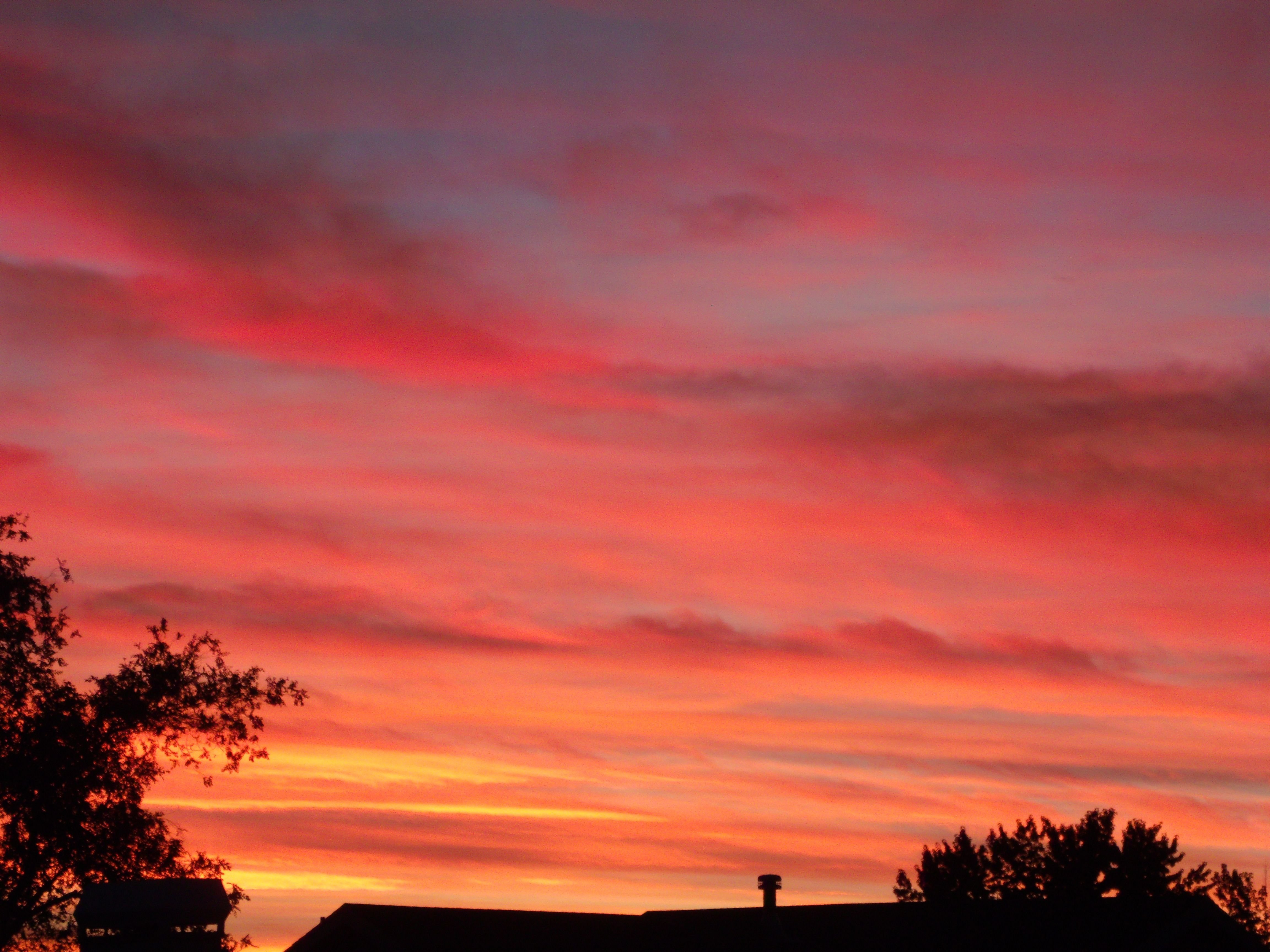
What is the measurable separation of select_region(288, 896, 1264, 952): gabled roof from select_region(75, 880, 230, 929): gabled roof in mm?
3452

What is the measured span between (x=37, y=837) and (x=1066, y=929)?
97.8ft

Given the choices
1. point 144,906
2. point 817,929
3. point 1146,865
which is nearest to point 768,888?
point 817,929

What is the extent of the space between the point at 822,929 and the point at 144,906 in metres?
16.2

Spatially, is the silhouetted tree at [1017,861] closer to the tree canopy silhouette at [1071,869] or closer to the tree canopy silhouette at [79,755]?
the tree canopy silhouette at [1071,869]

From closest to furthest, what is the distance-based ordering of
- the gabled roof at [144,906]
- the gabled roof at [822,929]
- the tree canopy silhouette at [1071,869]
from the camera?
the gabled roof at [822,929] → the gabled roof at [144,906] → the tree canopy silhouette at [1071,869]

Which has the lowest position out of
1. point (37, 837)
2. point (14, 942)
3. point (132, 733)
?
point (14, 942)

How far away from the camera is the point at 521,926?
39.7 meters

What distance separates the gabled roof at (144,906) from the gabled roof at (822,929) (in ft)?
11.3

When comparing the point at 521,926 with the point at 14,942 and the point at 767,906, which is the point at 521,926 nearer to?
the point at 767,906

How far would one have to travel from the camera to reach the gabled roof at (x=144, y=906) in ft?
124

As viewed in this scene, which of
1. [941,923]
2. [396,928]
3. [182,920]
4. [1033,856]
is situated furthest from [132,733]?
[1033,856]

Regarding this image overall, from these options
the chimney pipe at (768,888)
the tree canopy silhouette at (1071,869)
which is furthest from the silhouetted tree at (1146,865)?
the chimney pipe at (768,888)

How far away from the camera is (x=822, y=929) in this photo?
3791 centimetres

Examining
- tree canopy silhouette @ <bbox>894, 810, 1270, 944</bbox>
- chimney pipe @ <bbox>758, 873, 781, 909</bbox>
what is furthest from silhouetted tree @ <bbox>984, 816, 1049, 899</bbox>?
chimney pipe @ <bbox>758, 873, 781, 909</bbox>
